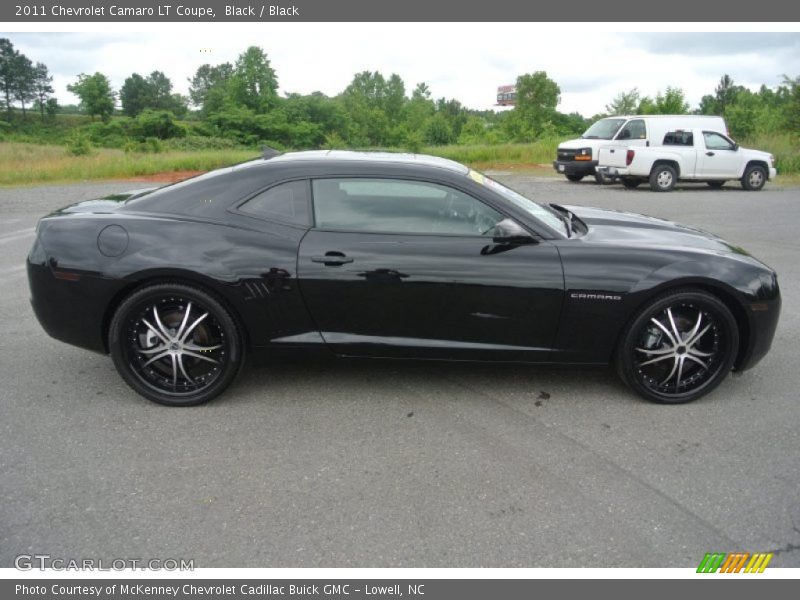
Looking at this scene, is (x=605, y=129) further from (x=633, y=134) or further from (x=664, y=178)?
(x=664, y=178)

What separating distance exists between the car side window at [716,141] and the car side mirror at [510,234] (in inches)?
651

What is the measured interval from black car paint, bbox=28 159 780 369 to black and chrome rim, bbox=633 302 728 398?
167 mm

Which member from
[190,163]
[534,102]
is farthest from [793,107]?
[534,102]

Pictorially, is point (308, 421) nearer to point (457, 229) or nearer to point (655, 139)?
point (457, 229)

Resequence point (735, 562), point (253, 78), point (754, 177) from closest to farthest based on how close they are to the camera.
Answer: point (735, 562), point (754, 177), point (253, 78)

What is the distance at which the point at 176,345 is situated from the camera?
3840 mm

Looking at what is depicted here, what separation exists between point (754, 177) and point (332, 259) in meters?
18.1

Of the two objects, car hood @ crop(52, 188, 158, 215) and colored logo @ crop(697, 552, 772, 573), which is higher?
car hood @ crop(52, 188, 158, 215)

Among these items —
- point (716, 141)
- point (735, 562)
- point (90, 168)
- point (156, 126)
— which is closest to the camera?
point (735, 562)

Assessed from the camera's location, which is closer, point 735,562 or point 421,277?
point 735,562

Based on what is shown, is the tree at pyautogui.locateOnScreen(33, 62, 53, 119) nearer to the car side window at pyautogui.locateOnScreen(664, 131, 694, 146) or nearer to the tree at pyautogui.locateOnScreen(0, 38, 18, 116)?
the tree at pyautogui.locateOnScreen(0, 38, 18, 116)

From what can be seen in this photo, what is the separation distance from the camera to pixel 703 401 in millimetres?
4035

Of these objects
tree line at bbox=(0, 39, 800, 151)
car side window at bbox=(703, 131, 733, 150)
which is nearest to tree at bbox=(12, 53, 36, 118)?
tree line at bbox=(0, 39, 800, 151)

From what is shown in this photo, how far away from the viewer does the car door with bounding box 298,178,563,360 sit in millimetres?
3750
